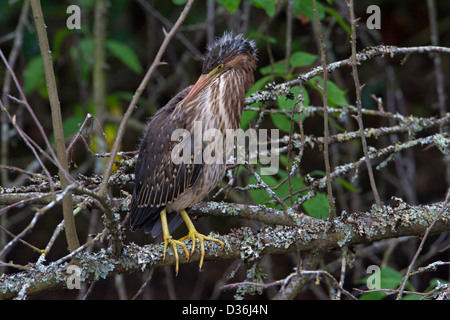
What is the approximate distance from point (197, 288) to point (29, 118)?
2052 millimetres

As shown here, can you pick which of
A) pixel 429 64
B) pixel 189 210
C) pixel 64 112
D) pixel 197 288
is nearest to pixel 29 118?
pixel 64 112

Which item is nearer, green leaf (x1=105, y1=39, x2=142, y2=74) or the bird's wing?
the bird's wing

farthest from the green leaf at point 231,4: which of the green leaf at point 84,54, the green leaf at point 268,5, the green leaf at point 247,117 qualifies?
the green leaf at point 84,54

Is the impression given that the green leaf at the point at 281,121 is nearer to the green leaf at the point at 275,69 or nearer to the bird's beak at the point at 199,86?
the green leaf at the point at 275,69

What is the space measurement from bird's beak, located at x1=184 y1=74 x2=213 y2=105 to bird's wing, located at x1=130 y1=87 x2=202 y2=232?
0.32ft

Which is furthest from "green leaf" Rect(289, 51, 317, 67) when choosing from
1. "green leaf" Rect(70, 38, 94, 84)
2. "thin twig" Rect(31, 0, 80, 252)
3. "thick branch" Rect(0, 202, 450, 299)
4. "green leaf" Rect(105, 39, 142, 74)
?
"green leaf" Rect(70, 38, 94, 84)
